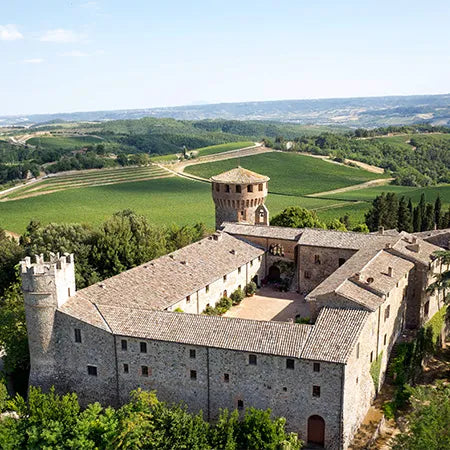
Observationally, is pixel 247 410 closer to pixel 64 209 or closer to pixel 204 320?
pixel 204 320

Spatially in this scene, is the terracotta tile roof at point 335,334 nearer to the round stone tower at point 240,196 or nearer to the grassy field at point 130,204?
the round stone tower at point 240,196

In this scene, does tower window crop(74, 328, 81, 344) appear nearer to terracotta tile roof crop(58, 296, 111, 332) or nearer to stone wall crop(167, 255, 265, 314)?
terracotta tile roof crop(58, 296, 111, 332)

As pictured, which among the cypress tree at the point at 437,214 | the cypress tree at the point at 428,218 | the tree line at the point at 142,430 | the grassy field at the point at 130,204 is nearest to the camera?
the tree line at the point at 142,430

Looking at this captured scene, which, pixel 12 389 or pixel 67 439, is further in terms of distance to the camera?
pixel 12 389

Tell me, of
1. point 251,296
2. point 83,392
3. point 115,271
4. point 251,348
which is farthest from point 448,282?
point 115,271

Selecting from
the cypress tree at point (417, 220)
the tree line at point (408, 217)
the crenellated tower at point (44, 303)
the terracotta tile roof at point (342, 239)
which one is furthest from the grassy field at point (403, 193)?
the crenellated tower at point (44, 303)

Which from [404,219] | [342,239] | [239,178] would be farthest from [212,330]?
[404,219]
